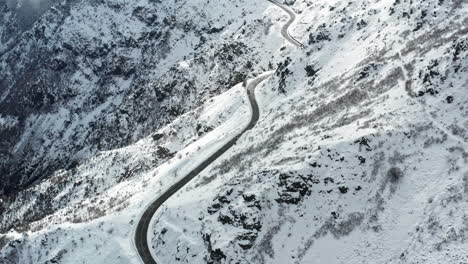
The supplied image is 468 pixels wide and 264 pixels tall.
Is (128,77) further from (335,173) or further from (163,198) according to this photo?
(335,173)

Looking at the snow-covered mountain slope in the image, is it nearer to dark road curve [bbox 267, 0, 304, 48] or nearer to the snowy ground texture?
dark road curve [bbox 267, 0, 304, 48]

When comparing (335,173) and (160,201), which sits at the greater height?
(160,201)

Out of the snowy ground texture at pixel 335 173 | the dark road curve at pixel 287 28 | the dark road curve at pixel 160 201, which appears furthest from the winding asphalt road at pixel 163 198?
the dark road curve at pixel 287 28

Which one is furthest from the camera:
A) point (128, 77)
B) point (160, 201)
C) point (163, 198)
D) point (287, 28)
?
point (128, 77)

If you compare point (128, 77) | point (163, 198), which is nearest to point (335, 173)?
point (163, 198)

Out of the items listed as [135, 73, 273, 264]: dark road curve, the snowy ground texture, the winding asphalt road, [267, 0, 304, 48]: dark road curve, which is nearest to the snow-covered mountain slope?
[267, 0, 304, 48]: dark road curve

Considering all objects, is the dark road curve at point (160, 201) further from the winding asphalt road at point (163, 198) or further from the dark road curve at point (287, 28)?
the dark road curve at point (287, 28)

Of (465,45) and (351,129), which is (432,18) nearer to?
(465,45)

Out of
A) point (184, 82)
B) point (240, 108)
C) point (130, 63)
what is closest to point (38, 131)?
point (130, 63)
